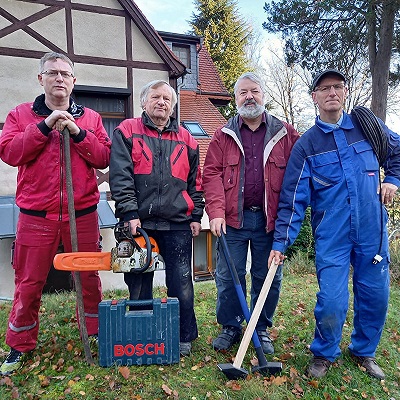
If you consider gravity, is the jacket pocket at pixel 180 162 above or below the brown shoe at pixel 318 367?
above

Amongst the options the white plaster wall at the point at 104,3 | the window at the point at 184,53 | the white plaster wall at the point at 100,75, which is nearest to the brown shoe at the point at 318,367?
the white plaster wall at the point at 100,75

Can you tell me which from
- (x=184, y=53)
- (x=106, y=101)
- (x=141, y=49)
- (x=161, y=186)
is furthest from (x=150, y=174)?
(x=184, y=53)

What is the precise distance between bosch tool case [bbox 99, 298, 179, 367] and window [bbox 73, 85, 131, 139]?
6030 mm

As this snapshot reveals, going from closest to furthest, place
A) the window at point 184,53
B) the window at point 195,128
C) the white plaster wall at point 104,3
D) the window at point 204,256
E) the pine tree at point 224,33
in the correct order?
the white plaster wall at point 104,3 → the window at point 204,256 → the window at point 195,128 → the window at point 184,53 → the pine tree at point 224,33

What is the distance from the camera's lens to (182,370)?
118 inches

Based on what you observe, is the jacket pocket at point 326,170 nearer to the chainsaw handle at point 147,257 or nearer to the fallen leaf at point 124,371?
the chainsaw handle at point 147,257

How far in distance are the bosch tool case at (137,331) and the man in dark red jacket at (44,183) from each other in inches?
23.8

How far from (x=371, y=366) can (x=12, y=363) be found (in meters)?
2.85

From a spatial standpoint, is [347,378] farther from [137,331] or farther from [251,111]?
[251,111]

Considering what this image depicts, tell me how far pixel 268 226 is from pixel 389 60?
33.8 feet

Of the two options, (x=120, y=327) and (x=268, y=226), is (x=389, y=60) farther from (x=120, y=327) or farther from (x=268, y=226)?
(x=120, y=327)

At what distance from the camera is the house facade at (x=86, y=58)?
24.0 ft

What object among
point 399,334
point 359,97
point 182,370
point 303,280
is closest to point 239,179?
point 182,370

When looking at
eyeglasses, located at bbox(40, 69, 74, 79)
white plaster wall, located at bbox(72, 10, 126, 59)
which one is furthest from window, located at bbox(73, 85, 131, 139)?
eyeglasses, located at bbox(40, 69, 74, 79)
